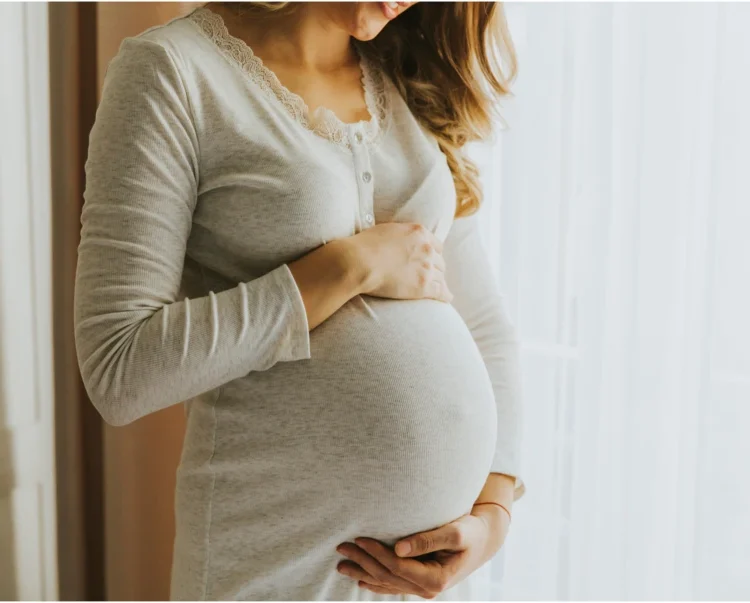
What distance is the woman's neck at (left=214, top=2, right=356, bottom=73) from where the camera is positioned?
982 millimetres

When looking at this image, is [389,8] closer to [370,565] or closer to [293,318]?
[293,318]

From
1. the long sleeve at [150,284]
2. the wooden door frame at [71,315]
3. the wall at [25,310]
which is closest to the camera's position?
the long sleeve at [150,284]

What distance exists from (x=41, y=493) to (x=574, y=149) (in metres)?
1.13

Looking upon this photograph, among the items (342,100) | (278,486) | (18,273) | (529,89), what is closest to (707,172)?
(529,89)

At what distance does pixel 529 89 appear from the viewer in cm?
132

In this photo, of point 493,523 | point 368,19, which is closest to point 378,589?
point 493,523

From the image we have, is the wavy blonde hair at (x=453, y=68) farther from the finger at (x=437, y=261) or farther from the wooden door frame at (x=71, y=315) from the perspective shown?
the wooden door frame at (x=71, y=315)

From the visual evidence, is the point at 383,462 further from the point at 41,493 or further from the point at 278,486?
the point at 41,493

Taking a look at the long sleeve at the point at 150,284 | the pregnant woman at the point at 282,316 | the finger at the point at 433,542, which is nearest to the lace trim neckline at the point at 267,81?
the pregnant woman at the point at 282,316

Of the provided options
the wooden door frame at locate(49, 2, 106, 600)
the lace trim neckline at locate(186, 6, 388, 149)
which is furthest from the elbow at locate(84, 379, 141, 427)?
the wooden door frame at locate(49, 2, 106, 600)

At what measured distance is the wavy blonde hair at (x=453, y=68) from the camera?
1.17 m

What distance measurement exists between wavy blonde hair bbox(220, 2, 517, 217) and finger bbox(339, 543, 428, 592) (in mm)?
552

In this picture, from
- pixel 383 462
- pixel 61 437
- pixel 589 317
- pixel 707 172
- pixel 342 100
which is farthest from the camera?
pixel 61 437

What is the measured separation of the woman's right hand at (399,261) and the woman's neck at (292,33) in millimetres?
265
